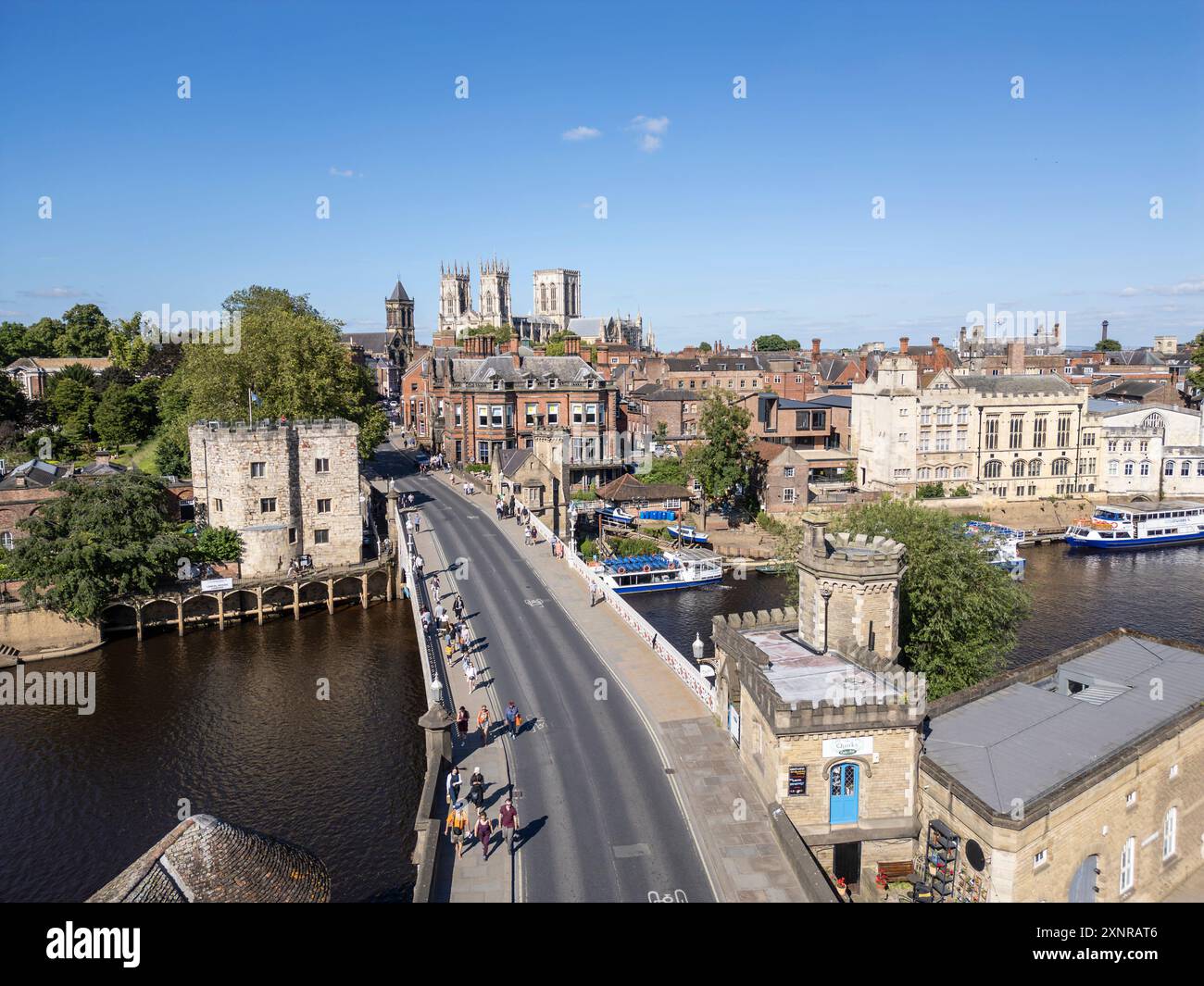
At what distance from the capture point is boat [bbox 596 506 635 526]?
67250mm

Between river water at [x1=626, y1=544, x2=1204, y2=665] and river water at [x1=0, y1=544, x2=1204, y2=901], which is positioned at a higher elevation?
river water at [x1=626, y1=544, x2=1204, y2=665]

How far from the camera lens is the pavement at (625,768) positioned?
65.8ft

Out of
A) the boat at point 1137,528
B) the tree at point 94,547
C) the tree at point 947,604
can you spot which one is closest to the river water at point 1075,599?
the boat at point 1137,528

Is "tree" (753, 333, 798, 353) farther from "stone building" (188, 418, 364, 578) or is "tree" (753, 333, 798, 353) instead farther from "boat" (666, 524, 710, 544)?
"stone building" (188, 418, 364, 578)

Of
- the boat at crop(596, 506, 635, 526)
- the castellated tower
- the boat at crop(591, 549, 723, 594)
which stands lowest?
the boat at crop(591, 549, 723, 594)

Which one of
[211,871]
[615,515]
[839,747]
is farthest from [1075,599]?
[211,871]

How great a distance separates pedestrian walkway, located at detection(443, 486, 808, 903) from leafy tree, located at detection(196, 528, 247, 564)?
77.2 ft

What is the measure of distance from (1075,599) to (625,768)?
135 ft

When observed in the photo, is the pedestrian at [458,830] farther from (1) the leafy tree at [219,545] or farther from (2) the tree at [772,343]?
(2) the tree at [772,343]

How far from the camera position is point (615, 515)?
2655 inches

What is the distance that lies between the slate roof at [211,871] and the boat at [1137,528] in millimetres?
66834

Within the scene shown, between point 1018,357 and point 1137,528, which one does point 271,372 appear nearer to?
point 1137,528

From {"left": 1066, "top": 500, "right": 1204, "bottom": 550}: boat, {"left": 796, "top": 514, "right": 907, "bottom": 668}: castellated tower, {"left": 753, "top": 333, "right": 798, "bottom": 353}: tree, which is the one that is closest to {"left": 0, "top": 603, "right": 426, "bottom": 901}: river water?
{"left": 796, "top": 514, "right": 907, "bottom": 668}: castellated tower

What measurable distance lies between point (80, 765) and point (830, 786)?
28.1m
